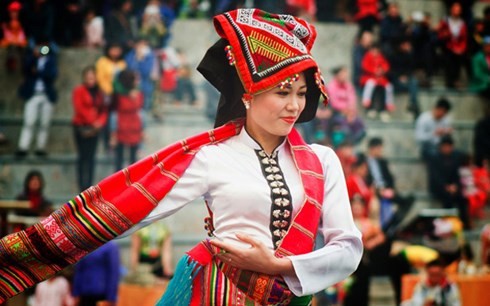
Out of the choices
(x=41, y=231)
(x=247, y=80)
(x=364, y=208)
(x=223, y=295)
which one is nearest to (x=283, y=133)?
(x=247, y=80)

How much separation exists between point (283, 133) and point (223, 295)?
625 millimetres

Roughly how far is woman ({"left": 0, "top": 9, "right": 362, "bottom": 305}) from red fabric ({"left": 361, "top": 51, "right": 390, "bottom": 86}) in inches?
361

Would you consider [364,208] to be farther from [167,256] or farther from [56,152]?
[56,152]

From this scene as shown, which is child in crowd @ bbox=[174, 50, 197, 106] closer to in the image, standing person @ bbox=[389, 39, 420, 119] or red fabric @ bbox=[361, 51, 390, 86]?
red fabric @ bbox=[361, 51, 390, 86]

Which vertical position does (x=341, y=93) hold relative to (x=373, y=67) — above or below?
below

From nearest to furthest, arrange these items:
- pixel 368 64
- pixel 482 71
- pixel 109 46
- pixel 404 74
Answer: pixel 109 46, pixel 368 64, pixel 404 74, pixel 482 71

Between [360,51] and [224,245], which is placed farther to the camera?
[360,51]

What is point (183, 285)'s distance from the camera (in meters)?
3.81

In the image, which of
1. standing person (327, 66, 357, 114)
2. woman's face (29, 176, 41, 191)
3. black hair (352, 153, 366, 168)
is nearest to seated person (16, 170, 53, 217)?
woman's face (29, 176, 41, 191)

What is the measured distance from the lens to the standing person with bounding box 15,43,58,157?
1173 cm

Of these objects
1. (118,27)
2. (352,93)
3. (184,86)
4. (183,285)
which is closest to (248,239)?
(183,285)

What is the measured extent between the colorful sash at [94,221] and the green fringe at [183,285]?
255mm

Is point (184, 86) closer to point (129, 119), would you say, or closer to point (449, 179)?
point (129, 119)

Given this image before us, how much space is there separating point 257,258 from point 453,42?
10.9 metres
